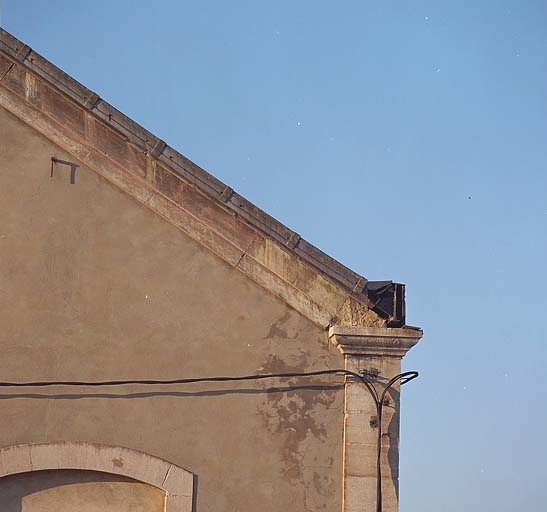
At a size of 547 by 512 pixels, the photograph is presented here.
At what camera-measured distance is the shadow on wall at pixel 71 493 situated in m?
10.7

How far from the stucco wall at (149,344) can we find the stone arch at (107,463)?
92 mm

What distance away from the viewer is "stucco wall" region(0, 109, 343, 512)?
10.9m

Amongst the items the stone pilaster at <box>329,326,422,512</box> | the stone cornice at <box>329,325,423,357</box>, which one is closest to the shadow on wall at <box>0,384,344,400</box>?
the stone pilaster at <box>329,326,422,512</box>

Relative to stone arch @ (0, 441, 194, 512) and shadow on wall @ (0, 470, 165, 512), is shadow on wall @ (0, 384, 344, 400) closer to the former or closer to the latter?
stone arch @ (0, 441, 194, 512)

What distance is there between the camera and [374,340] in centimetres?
1119

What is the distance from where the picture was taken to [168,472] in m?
10.8

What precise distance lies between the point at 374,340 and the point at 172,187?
2.52m

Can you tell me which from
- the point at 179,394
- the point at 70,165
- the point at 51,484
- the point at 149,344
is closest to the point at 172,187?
the point at 70,165

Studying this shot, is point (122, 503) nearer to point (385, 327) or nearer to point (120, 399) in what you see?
point (120, 399)

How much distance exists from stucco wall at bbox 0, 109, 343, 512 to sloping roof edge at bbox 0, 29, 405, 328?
13 centimetres

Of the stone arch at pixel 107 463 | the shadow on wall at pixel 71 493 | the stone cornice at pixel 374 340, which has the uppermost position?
the stone cornice at pixel 374 340

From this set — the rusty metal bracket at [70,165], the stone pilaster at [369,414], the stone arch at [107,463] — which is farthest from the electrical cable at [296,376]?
the rusty metal bracket at [70,165]

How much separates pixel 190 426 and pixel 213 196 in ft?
7.55

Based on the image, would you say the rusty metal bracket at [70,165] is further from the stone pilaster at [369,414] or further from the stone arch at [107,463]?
the stone pilaster at [369,414]
